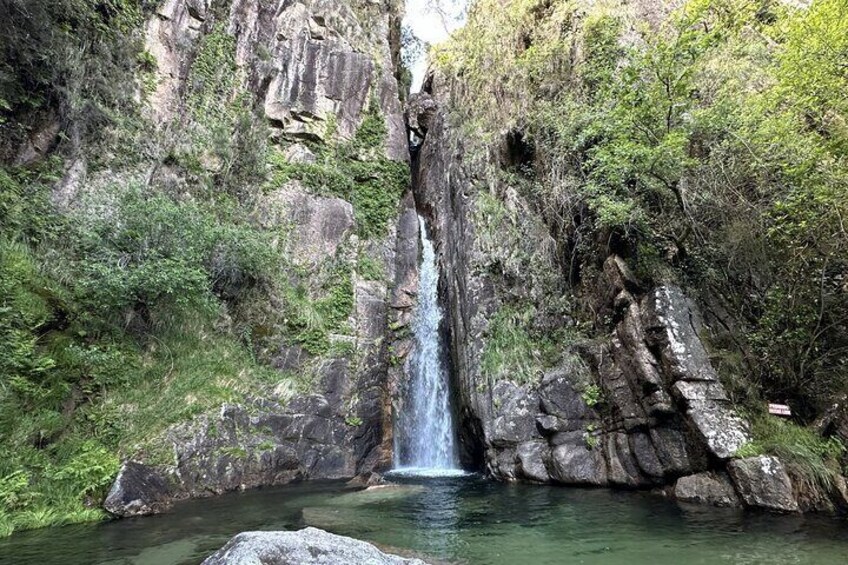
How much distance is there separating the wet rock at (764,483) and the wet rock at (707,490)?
20 cm

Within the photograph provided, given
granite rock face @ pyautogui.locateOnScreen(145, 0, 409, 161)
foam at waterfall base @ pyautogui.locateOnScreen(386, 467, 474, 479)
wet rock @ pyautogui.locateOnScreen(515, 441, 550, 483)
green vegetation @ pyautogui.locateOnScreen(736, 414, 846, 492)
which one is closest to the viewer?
green vegetation @ pyautogui.locateOnScreen(736, 414, 846, 492)

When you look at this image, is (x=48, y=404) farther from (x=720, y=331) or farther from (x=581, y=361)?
(x=720, y=331)

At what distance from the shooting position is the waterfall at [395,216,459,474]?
14930 millimetres

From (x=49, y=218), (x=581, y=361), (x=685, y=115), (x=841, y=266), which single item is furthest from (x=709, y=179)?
(x=49, y=218)

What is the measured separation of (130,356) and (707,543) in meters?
12.0

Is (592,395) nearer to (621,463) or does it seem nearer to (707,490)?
(621,463)

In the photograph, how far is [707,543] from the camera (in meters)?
6.79

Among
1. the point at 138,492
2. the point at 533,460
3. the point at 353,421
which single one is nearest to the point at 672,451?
the point at 533,460

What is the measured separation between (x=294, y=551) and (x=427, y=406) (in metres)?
11.5

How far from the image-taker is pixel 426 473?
1369 centimetres

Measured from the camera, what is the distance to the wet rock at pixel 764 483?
8.45 metres

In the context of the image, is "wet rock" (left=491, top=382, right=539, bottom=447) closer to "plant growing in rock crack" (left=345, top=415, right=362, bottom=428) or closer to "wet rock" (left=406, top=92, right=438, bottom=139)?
"plant growing in rock crack" (left=345, top=415, right=362, bottom=428)

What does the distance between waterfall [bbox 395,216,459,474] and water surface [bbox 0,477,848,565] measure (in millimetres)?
4523

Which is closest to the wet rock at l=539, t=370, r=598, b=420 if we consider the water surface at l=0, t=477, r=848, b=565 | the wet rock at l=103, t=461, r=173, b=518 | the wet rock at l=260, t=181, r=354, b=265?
the water surface at l=0, t=477, r=848, b=565
